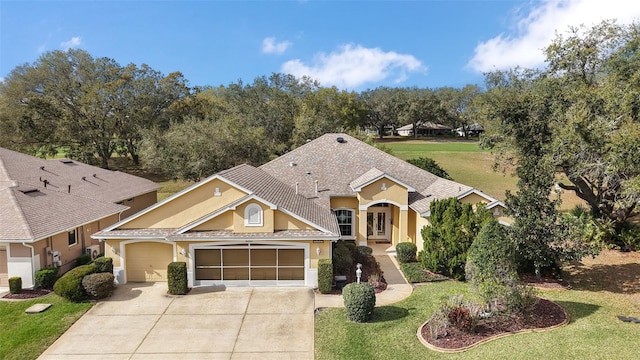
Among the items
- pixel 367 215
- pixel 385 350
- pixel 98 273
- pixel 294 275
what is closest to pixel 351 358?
pixel 385 350

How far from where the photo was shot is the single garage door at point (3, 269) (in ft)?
56.1

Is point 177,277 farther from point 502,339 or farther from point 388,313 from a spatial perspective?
point 502,339

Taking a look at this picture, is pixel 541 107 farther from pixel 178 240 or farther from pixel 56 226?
pixel 56 226

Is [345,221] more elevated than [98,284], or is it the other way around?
[345,221]

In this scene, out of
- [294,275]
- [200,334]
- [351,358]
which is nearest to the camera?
[351,358]

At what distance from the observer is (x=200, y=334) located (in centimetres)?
1323

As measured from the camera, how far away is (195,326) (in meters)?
13.8

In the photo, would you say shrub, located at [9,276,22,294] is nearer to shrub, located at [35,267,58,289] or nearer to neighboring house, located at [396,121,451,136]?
shrub, located at [35,267,58,289]

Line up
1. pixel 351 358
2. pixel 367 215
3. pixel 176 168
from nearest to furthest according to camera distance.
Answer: pixel 351 358, pixel 367 215, pixel 176 168

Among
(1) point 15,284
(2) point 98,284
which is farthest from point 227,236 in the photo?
(1) point 15,284

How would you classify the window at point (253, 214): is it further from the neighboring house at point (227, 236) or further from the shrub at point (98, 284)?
the shrub at point (98, 284)

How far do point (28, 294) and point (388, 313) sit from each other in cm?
1543

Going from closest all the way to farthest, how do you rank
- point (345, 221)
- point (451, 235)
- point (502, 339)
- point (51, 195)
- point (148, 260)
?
point (502, 339) < point (451, 235) < point (148, 260) < point (51, 195) < point (345, 221)

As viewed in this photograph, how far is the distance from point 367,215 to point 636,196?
13.9 m
